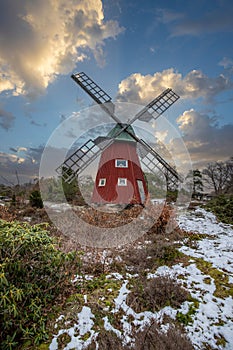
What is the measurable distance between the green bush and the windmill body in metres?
9.52

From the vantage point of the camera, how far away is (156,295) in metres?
3.67

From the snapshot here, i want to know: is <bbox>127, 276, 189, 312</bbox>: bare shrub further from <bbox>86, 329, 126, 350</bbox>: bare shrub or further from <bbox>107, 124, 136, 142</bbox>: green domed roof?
<bbox>107, 124, 136, 142</bbox>: green domed roof

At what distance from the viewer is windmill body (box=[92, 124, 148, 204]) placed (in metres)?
13.2

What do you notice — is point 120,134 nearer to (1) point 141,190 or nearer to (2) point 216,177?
(1) point 141,190

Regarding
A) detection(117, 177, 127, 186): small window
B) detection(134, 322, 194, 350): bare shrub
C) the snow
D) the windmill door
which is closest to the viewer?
detection(134, 322, 194, 350): bare shrub

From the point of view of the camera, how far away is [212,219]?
39.0ft

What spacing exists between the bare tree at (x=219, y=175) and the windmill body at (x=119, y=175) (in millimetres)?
18596

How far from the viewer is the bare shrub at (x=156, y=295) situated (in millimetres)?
3502

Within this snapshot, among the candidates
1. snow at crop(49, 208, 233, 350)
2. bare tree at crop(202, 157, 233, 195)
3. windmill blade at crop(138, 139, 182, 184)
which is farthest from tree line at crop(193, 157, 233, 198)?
snow at crop(49, 208, 233, 350)

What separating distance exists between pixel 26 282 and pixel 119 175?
34.9ft

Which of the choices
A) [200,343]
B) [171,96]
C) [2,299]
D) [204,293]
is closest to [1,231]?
[2,299]

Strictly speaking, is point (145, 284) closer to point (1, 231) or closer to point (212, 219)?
point (1, 231)

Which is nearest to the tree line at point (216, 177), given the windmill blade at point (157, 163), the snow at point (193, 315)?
the windmill blade at point (157, 163)

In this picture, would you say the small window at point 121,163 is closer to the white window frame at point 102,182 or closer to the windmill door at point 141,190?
the white window frame at point 102,182
